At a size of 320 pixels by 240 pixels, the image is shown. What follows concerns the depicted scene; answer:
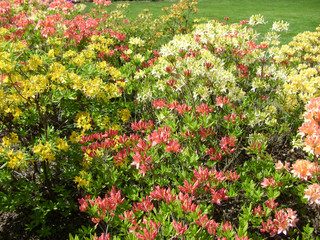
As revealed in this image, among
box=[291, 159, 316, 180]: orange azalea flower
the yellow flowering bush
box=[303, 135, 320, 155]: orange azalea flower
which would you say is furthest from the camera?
the yellow flowering bush

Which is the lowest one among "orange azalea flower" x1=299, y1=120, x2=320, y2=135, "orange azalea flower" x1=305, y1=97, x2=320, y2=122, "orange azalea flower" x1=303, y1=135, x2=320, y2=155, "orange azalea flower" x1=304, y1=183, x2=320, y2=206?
"orange azalea flower" x1=304, y1=183, x2=320, y2=206

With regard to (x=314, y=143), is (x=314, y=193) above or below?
below

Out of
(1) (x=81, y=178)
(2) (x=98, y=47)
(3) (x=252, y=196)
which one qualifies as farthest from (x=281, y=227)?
(2) (x=98, y=47)

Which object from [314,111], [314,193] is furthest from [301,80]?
[314,193]

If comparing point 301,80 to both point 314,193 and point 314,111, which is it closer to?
point 314,111

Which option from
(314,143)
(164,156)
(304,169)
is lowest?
(164,156)

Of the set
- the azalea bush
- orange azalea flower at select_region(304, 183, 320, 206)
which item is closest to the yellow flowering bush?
the azalea bush

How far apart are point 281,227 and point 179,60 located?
2.01m

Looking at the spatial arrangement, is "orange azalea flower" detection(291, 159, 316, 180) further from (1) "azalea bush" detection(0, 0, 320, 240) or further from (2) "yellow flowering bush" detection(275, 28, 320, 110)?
(2) "yellow flowering bush" detection(275, 28, 320, 110)

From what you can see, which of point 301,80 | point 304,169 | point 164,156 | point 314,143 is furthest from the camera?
point 301,80

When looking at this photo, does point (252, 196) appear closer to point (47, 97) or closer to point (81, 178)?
point (81, 178)

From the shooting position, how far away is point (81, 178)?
232cm

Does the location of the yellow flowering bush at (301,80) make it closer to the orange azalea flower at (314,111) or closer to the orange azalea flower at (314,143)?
the orange azalea flower at (314,111)

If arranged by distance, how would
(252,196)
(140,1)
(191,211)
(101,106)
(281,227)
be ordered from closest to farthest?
(191,211), (281,227), (252,196), (101,106), (140,1)
